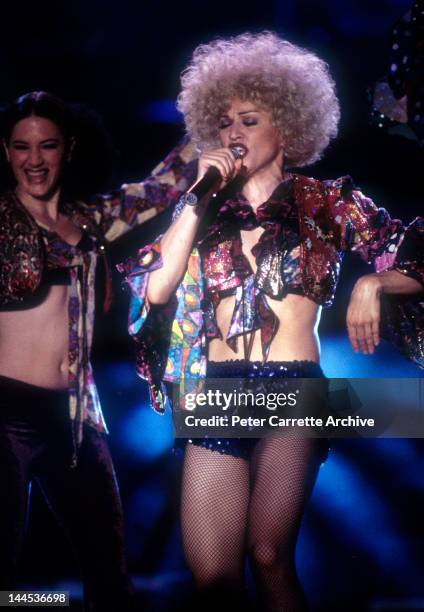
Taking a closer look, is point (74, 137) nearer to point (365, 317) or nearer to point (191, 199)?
point (191, 199)

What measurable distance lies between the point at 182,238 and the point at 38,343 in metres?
0.78

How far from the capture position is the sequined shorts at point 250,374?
2164 mm

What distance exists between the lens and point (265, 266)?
7.43 feet

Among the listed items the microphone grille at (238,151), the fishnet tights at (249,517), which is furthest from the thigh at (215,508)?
the microphone grille at (238,151)

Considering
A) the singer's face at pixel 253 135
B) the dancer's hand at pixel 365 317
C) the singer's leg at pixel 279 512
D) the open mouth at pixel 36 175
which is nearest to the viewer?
the singer's leg at pixel 279 512

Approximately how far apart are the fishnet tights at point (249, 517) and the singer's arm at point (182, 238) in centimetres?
51

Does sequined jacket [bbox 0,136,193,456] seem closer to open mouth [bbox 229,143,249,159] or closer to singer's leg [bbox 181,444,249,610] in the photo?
open mouth [bbox 229,143,249,159]

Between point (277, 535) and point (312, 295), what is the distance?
72cm

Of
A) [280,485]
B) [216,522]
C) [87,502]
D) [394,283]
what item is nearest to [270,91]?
[394,283]

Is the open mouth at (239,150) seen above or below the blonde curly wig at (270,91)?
below

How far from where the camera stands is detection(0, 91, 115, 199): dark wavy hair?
→ 2.85 m

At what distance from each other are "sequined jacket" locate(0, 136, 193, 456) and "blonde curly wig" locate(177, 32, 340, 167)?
0.26m

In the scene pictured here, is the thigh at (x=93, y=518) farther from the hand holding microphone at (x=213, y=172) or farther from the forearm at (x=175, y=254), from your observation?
the hand holding microphone at (x=213, y=172)

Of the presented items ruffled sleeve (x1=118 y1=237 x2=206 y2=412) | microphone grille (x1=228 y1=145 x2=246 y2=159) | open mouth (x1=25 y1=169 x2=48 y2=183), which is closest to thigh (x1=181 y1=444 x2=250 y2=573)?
ruffled sleeve (x1=118 y1=237 x2=206 y2=412)
